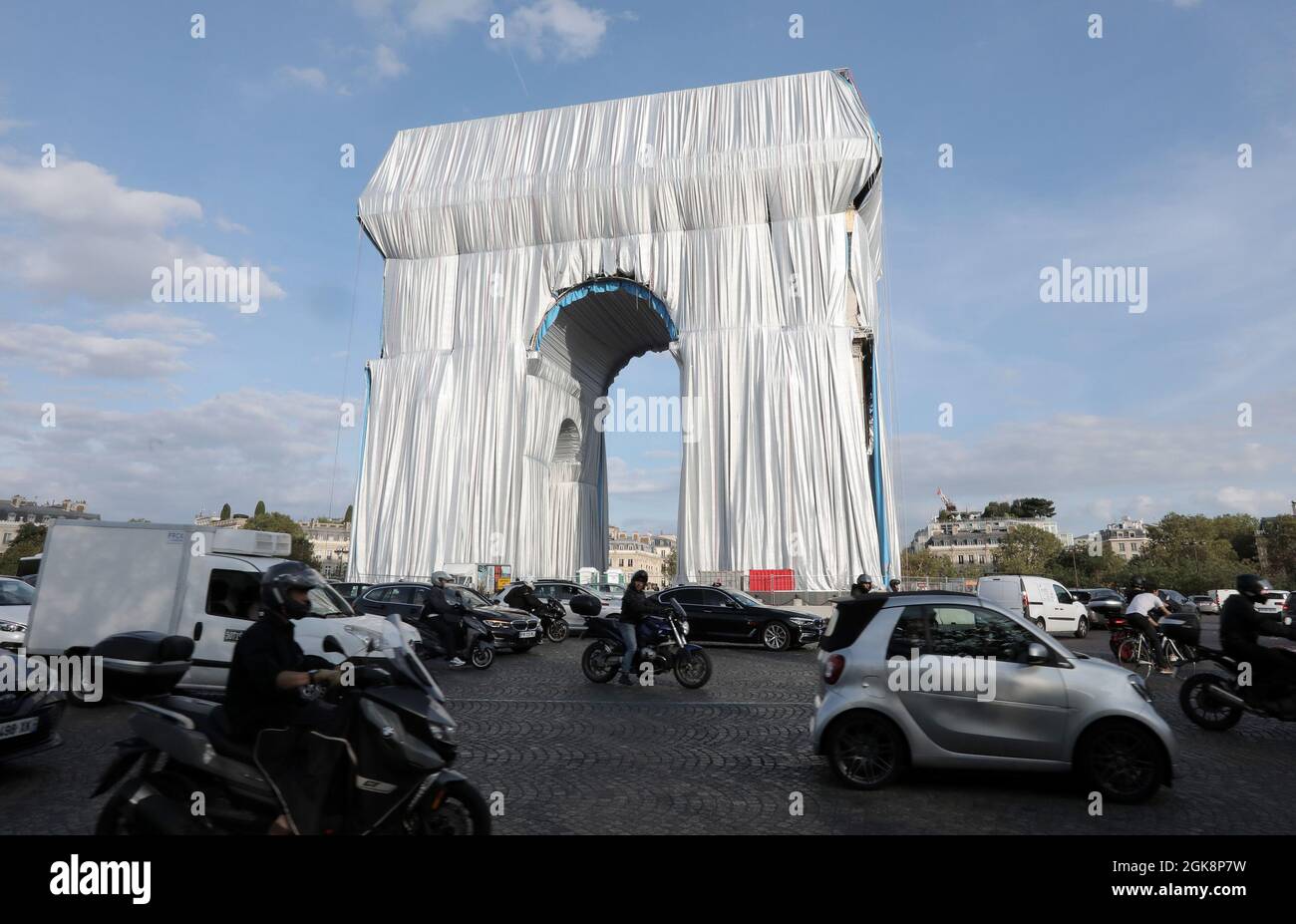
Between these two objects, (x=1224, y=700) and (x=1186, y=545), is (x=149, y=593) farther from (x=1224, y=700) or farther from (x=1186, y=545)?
(x=1186, y=545)

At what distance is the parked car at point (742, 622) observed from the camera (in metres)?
15.7

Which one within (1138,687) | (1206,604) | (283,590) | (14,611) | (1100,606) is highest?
(283,590)

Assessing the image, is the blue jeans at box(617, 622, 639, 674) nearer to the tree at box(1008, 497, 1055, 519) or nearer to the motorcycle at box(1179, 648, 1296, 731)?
the motorcycle at box(1179, 648, 1296, 731)

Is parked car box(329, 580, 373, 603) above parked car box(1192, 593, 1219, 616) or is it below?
above

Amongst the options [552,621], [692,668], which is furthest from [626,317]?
[692,668]

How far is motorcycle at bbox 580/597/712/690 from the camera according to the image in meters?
10.8

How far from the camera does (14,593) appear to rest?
42.0ft

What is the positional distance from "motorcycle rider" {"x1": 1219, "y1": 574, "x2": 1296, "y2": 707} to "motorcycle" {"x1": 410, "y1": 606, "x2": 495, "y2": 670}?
998 centimetres

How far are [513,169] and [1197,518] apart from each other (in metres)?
65.4

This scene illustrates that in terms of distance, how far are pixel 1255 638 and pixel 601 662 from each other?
7.64 metres

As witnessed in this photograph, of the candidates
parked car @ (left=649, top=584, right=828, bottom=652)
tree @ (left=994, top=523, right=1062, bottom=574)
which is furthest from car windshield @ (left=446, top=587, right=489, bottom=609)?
tree @ (left=994, top=523, right=1062, bottom=574)

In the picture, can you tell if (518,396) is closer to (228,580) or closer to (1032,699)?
(228,580)

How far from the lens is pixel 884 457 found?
29.6 metres
